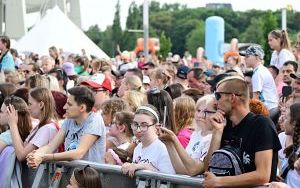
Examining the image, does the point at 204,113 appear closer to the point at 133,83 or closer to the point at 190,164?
the point at 190,164

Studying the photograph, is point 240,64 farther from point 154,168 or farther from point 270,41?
point 154,168

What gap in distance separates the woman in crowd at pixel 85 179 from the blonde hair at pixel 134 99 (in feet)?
10.3

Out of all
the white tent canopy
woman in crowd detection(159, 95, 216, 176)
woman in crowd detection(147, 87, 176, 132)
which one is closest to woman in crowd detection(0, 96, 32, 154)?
woman in crowd detection(147, 87, 176, 132)

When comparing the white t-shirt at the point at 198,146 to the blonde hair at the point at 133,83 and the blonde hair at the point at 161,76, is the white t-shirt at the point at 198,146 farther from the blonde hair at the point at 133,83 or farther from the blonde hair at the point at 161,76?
the blonde hair at the point at 161,76

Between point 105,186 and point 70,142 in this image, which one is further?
point 70,142

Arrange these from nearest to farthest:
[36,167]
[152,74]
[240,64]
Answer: [36,167]
[152,74]
[240,64]

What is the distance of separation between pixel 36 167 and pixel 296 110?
9.28ft

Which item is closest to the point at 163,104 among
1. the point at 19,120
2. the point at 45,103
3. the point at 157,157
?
the point at 45,103

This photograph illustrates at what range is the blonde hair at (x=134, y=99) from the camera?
1001 cm

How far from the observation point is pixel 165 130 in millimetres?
6781

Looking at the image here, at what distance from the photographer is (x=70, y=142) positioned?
833 centimetres

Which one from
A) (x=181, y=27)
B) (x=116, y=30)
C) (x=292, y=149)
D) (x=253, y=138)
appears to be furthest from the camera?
(x=181, y=27)

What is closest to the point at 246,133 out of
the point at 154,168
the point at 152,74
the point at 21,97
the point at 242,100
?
the point at 242,100

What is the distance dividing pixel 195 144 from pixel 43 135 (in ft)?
5.95
